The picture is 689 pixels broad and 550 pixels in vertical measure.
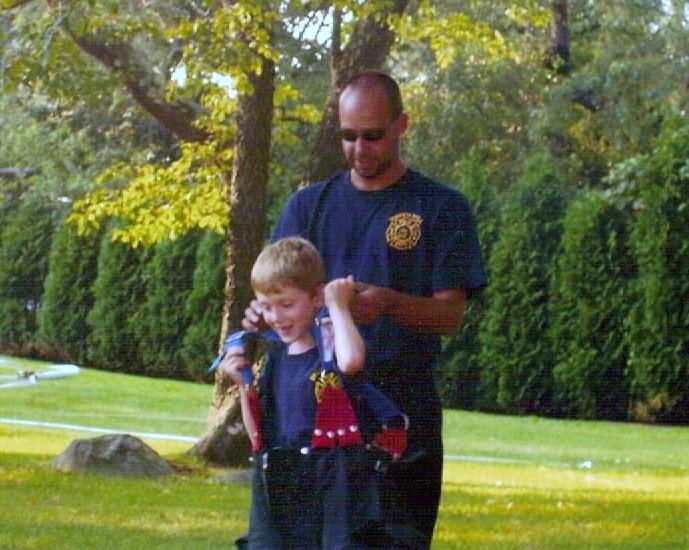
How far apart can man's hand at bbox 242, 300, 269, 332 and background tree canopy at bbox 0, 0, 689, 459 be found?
6018 millimetres

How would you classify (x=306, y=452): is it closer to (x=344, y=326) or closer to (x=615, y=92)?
(x=344, y=326)

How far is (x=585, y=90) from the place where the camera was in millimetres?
27500

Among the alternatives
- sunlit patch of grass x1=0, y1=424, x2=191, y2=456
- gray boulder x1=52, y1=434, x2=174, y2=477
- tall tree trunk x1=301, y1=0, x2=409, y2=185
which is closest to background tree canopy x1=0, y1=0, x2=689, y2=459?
tall tree trunk x1=301, y1=0, x2=409, y2=185

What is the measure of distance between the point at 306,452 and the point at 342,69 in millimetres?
8193

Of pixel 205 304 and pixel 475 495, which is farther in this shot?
pixel 205 304

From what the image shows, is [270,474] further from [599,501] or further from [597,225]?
[597,225]

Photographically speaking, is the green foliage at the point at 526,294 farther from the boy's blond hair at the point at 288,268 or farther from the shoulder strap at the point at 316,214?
the boy's blond hair at the point at 288,268

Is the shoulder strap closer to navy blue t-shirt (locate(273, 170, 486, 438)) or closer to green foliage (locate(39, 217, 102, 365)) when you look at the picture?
navy blue t-shirt (locate(273, 170, 486, 438))

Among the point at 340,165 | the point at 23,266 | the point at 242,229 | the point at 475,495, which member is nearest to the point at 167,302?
the point at 23,266

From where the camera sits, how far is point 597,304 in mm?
21359

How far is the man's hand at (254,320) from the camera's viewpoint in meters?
4.29

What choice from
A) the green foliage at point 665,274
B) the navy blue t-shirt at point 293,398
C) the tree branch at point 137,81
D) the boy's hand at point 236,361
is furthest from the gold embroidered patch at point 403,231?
the green foliage at point 665,274

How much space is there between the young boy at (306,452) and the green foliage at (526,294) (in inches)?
706

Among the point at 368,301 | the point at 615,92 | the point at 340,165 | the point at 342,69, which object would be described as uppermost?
the point at 615,92
